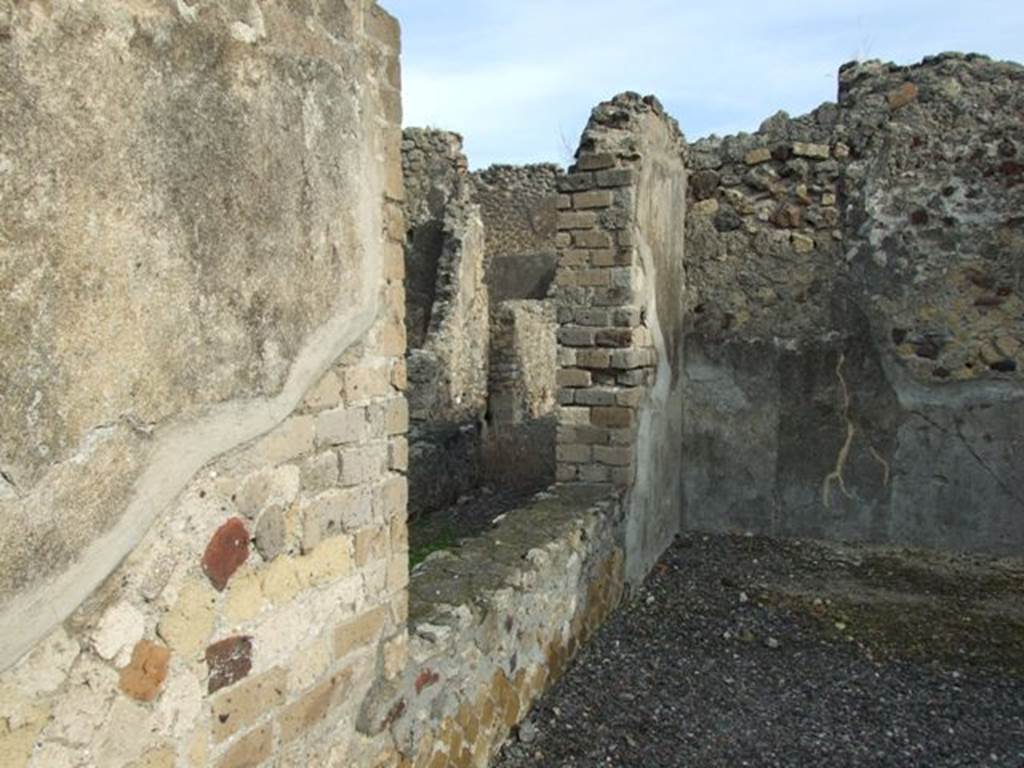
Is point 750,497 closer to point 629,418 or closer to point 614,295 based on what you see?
point 629,418

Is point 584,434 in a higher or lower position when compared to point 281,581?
lower

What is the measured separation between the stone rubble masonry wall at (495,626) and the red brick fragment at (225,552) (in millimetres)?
732

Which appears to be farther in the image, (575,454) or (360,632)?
(575,454)

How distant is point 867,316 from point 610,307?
79.1 inches

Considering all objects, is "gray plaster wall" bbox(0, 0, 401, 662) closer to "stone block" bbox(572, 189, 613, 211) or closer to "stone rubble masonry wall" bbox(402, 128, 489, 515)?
"stone block" bbox(572, 189, 613, 211)

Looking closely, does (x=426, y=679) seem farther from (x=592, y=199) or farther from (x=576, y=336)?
(x=592, y=199)

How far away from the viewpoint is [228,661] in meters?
1.74

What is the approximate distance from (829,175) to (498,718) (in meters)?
4.23

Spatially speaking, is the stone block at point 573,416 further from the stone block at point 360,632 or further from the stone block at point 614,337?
the stone block at point 360,632

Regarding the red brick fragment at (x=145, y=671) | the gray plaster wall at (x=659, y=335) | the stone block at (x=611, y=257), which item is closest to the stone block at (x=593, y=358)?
the gray plaster wall at (x=659, y=335)

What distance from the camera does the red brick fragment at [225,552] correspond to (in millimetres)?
1666

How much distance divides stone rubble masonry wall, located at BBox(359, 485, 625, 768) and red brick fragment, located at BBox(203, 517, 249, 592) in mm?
732

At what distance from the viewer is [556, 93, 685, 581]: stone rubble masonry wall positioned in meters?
4.62

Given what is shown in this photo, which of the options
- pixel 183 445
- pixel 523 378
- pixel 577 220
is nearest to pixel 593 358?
pixel 577 220
